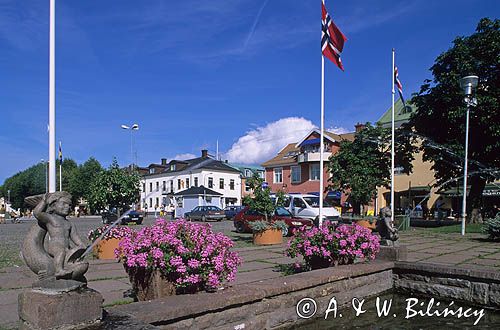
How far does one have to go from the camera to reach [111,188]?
16.5m

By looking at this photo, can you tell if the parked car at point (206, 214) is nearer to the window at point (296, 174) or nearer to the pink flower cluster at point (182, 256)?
the window at point (296, 174)

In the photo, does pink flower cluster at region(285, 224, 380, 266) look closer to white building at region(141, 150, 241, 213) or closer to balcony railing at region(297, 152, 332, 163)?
balcony railing at region(297, 152, 332, 163)

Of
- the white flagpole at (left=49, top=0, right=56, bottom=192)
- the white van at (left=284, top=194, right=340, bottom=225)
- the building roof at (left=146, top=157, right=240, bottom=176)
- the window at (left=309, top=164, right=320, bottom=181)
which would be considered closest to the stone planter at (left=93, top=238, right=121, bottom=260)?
the white flagpole at (left=49, top=0, right=56, bottom=192)

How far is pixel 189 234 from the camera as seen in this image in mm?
5008

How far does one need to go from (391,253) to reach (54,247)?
6.10 metres

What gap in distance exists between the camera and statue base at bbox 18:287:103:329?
3.02 meters

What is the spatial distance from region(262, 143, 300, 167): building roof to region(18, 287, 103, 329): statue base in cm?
4935

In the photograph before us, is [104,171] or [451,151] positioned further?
[451,151]

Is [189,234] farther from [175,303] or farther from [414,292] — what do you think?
[414,292]

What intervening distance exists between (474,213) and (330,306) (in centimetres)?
2302

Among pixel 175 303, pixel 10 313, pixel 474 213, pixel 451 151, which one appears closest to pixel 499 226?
pixel 451 151

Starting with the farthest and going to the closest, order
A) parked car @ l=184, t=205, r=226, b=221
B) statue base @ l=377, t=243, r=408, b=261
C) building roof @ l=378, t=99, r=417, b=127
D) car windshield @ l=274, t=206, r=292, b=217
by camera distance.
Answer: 1. building roof @ l=378, t=99, r=417, b=127
2. parked car @ l=184, t=205, r=226, b=221
3. car windshield @ l=274, t=206, r=292, b=217
4. statue base @ l=377, t=243, r=408, b=261

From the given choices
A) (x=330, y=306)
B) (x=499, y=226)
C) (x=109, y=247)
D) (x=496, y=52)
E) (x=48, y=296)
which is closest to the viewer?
(x=48, y=296)

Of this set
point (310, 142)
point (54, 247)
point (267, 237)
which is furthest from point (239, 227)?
point (310, 142)
